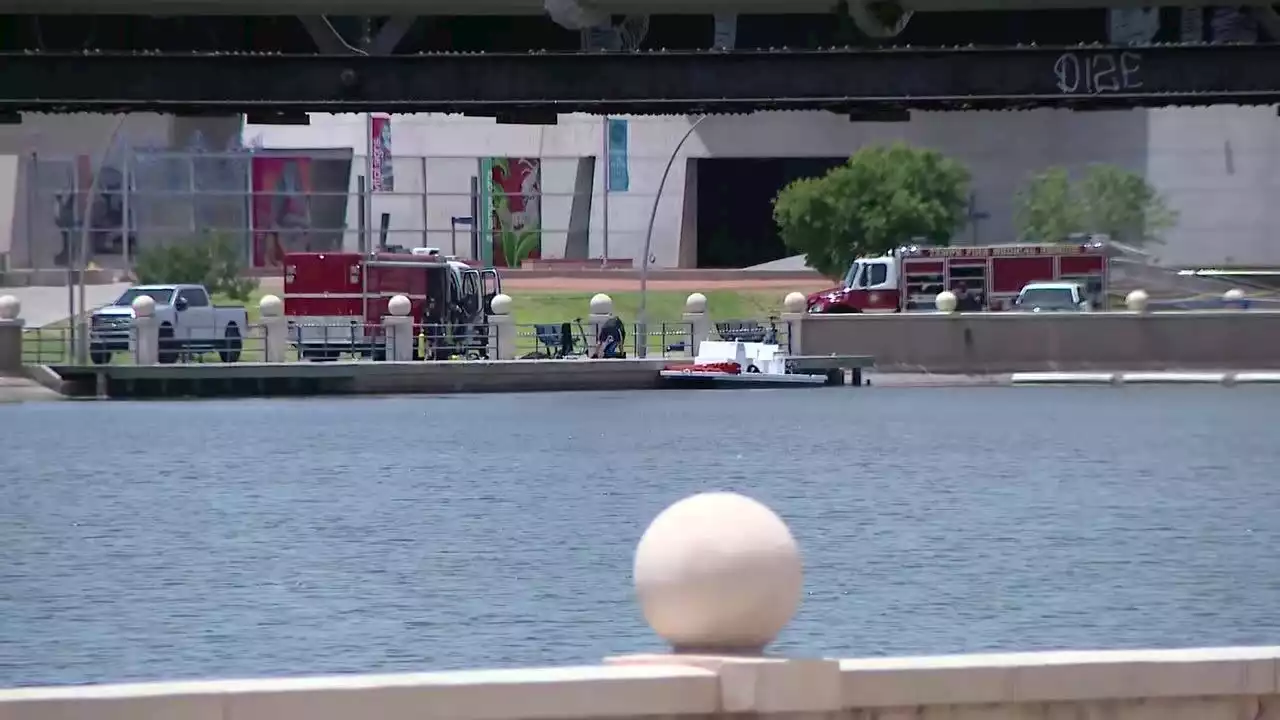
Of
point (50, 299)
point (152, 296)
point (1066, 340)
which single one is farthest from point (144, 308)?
point (50, 299)

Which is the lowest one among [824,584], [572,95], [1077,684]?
[824,584]

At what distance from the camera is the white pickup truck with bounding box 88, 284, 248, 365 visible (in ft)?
199

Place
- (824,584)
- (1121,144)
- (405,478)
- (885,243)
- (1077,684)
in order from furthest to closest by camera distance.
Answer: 1. (1121,144)
2. (885,243)
3. (405,478)
4. (824,584)
5. (1077,684)

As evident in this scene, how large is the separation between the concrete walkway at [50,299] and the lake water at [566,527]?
26.6 m

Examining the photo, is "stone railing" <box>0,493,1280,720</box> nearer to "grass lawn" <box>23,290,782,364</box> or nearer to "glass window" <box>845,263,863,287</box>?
"glass window" <box>845,263,863,287</box>

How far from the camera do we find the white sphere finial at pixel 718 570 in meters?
7.46

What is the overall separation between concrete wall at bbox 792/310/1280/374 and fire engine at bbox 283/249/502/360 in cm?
971

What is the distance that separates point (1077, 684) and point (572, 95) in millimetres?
17593

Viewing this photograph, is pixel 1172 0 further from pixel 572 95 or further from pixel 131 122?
pixel 131 122

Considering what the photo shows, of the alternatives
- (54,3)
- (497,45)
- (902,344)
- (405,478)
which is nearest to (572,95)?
(497,45)

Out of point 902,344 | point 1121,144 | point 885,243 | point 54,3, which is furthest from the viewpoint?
point 1121,144

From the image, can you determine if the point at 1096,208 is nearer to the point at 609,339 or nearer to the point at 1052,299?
the point at 1052,299

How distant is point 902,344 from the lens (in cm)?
6378

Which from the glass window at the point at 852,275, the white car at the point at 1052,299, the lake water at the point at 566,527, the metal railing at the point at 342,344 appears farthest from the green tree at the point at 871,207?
the lake water at the point at 566,527
